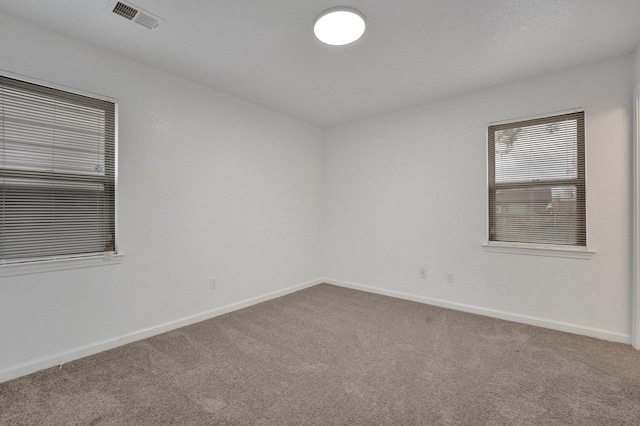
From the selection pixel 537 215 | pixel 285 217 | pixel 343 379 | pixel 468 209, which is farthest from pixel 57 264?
pixel 537 215

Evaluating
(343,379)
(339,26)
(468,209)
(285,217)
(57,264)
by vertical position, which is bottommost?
(343,379)

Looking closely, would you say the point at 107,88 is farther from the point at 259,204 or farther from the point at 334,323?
the point at 334,323

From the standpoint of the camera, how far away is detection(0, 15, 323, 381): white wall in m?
2.24

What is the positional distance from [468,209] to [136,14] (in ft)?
12.2

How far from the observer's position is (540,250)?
121 inches

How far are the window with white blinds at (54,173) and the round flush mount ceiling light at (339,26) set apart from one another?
1992 millimetres

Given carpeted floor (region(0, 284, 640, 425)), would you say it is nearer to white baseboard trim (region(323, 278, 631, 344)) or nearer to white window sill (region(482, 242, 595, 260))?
white baseboard trim (region(323, 278, 631, 344))

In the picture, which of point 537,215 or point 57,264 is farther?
point 537,215

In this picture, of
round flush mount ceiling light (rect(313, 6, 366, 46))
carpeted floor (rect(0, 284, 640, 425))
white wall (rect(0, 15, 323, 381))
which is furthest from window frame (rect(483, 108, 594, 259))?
white wall (rect(0, 15, 323, 381))

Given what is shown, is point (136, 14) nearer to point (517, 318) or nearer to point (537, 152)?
point (537, 152)

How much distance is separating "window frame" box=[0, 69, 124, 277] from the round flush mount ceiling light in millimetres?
1945

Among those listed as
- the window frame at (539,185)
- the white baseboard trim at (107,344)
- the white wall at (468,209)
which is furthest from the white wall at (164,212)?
the window frame at (539,185)

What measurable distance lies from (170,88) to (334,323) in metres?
3.02

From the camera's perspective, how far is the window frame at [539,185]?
287 centimetres
